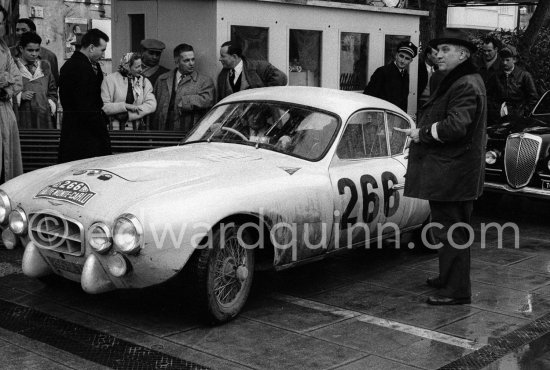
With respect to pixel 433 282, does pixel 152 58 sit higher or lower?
higher

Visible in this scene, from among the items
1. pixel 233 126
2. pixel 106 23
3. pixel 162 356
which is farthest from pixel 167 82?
pixel 106 23

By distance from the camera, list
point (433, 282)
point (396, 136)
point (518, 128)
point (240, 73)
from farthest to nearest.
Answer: point (518, 128), point (240, 73), point (396, 136), point (433, 282)

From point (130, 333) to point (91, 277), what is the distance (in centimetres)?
45

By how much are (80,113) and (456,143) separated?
3.66 metres

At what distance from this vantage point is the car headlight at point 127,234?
4.92 m

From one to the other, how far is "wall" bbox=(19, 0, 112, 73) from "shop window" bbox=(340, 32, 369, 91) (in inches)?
571

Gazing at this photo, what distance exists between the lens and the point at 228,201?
529 centimetres

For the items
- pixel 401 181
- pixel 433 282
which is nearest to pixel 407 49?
pixel 401 181

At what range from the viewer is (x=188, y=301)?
5.32 meters

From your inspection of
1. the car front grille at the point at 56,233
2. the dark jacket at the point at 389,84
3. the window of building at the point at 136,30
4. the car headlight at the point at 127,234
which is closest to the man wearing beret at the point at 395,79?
the dark jacket at the point at 389,84

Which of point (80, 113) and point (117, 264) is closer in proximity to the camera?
point (117, 264)

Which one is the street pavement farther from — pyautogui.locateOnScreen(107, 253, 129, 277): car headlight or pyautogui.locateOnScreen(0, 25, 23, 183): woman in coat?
pyautogui.locateOnScreen(0, 25, 23, 183): woman in coat

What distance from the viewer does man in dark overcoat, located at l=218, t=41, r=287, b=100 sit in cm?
888

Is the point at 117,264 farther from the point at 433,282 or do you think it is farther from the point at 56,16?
the point at 56,16
